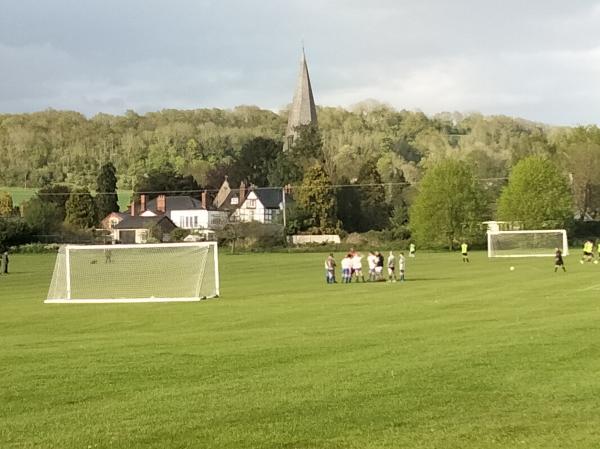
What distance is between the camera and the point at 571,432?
934 centimetres

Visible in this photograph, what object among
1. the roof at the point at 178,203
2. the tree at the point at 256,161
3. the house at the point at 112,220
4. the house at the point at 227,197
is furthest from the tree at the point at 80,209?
the tree at the point at 256,161

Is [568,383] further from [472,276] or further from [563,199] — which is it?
[563,199]

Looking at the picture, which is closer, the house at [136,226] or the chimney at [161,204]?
the house at [136,226]

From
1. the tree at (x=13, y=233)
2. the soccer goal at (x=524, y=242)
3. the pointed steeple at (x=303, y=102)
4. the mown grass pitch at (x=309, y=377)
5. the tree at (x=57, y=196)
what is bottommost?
the soccer goal at (x=524, y=242)

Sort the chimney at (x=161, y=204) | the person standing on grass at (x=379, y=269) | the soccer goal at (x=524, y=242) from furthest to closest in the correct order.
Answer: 1. the chimney at (x=161, y=204)
2. the soccer goal at (x=524, y=242)
3. the person standing on grass at (x=379, y=269)

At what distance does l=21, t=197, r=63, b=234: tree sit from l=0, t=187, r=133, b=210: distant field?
38682 mm

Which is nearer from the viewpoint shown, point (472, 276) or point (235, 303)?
point (235, 303)

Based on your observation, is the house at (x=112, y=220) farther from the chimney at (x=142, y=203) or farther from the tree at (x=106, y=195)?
the chimney at (x=142, y=203)

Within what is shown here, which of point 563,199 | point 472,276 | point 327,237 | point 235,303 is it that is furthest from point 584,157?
point 235,303

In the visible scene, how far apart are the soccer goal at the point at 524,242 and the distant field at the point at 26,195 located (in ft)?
300

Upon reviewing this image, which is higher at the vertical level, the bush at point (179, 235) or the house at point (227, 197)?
the house at point (227, 197)

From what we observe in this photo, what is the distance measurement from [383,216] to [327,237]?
15.6 m

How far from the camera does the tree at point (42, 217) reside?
11219 centimetres

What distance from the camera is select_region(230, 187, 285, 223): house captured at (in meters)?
136
